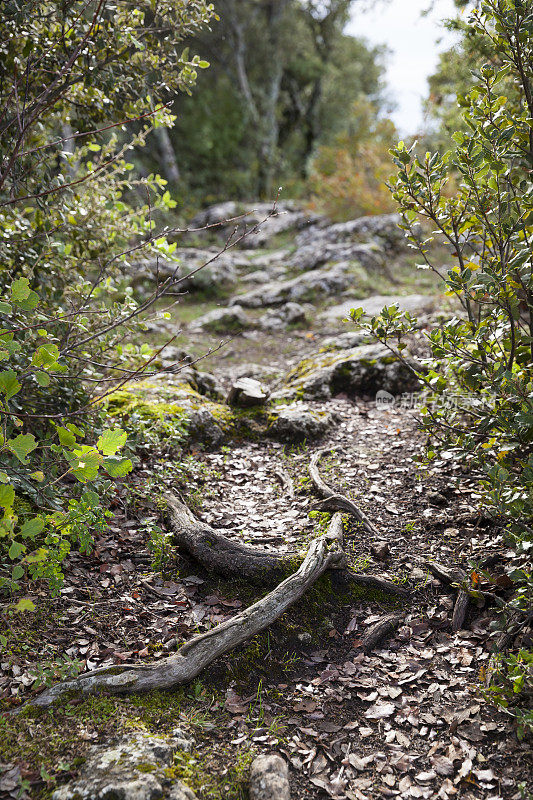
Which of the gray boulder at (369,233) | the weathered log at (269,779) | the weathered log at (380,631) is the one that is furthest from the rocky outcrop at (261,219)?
the weathered log at (269,779)

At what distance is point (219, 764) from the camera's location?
239 cm

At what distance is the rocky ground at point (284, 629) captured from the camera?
236cm

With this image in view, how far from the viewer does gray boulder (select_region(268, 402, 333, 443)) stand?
17.8 ft

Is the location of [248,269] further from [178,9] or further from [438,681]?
[438,681]

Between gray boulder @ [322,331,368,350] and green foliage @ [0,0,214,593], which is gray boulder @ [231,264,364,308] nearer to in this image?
gray boulder @ [322,331,368,350]

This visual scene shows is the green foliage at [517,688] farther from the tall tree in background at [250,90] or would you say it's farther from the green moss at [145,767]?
the tall tree in background at [250,90]

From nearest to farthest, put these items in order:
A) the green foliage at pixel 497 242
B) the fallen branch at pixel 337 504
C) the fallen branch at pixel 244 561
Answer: the green foliage at pixel 497 242 → the fallen branch at pixel 244 561 → the fallen branch at pixel 337 504

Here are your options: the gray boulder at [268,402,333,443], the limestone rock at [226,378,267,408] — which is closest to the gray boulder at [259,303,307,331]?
the limestone rock at [226,378,267,408]

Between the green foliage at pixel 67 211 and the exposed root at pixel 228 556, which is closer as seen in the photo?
the green foliage at pixel 67 211

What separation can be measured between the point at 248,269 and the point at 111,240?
8.58 m

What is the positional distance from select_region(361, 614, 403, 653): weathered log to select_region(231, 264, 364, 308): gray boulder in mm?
7808

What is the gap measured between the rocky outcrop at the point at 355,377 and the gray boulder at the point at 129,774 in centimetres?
425

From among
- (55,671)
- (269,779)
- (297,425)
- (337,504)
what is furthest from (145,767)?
(297,425)

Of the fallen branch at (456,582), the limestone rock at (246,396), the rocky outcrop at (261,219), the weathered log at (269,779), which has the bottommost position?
the weathered log at (269,779)
